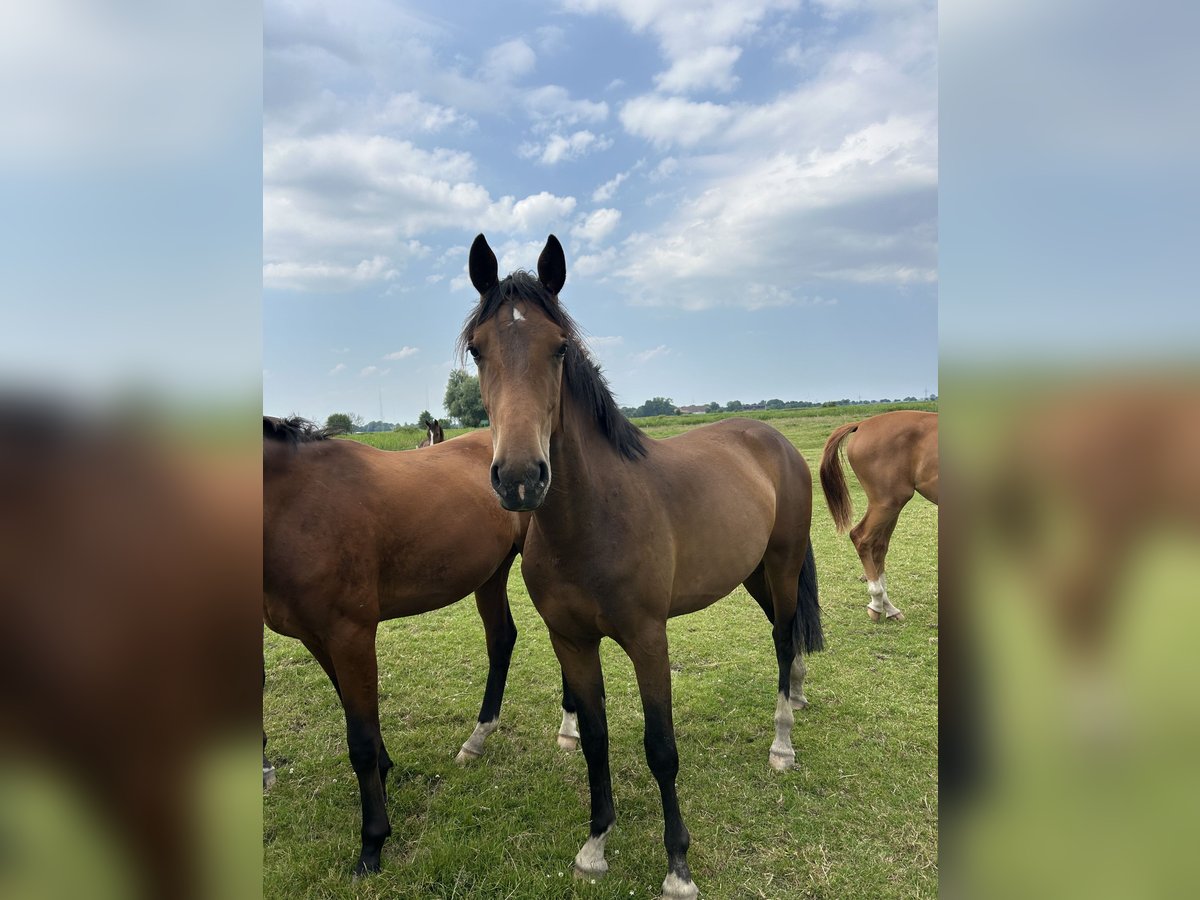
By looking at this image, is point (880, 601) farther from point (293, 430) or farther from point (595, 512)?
point (293, 430)

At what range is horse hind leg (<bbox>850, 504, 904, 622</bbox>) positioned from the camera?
19.7 ft

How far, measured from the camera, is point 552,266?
2.41 meters

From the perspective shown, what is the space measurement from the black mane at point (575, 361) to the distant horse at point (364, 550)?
70cm

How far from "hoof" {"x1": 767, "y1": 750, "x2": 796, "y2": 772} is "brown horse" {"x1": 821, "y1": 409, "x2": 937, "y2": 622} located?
2.95 metres

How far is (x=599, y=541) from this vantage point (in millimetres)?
2508

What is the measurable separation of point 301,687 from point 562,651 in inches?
120

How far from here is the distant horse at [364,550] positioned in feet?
9.05

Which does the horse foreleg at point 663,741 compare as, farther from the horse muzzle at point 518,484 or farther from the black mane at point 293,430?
the black mane at point 293,430

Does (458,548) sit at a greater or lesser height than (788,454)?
lesser

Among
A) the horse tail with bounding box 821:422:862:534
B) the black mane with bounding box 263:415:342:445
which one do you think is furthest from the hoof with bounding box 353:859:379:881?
the horse tail with bounding box 821:422:862:534
